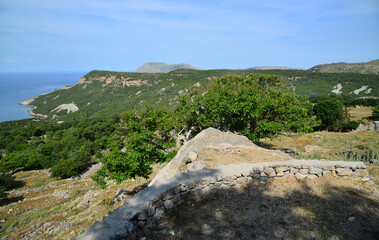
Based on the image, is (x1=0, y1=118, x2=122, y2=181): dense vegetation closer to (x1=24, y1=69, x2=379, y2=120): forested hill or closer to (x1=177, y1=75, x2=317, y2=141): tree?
(x1=177, y1=75, x2=317, y2=141): tree

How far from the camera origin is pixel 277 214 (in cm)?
810

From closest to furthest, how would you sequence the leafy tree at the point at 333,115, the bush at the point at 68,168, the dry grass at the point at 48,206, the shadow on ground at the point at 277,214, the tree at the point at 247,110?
1. the shadow on ground at the point at 277,214
2. the tree at the point at 247,110
3. the dry grass at the point at 48,206
4. the leafy tree at the point at 333,115
5. the bush at the point at 68,168

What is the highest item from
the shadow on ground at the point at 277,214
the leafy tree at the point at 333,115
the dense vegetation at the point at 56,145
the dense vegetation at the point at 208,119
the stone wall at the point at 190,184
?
the dense vegetation at the point at 208,119

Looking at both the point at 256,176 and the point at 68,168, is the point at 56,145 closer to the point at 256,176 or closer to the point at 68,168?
the point at 68,168

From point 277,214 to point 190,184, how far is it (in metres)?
4.09

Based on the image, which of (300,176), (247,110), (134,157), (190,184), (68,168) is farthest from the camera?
(68,168)

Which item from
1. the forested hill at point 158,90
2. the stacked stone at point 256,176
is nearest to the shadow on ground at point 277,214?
the stacked stone at point 256,176

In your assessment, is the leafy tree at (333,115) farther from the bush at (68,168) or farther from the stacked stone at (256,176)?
the bush at (68,168)

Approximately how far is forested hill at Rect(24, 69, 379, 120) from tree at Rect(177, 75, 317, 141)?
253 ft

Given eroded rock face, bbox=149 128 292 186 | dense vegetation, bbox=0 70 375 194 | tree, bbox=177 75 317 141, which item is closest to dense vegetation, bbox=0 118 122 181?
dense vegetation, bbox=0 70 375 194

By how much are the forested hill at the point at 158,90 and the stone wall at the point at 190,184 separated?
86.4m

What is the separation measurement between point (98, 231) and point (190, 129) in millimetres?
14742

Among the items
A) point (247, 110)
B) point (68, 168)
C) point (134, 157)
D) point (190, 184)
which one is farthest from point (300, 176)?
point (68, 168)

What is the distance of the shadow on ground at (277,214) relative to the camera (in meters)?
7.02
